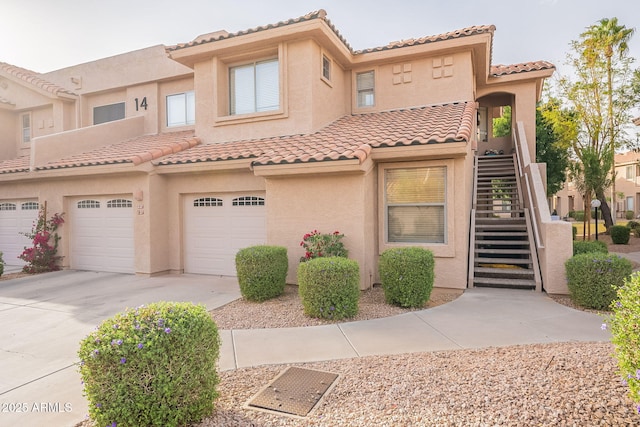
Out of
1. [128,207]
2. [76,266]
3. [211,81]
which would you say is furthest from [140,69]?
[76,266]

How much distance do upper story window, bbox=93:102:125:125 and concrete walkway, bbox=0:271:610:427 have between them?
9.52 m

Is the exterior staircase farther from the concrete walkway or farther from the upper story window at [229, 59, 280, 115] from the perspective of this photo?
the upper story window at [229, 59, 280, 115]

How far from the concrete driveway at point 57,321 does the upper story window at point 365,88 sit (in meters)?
7.65

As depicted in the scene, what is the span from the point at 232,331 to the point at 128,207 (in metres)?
7.47

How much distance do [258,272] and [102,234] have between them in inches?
286

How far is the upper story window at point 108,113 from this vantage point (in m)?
15.8

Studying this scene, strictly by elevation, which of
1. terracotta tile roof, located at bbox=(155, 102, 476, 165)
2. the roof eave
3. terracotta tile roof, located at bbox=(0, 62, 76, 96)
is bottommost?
terracotta tile roof, located at bbox=(155, 102, 476, 165)

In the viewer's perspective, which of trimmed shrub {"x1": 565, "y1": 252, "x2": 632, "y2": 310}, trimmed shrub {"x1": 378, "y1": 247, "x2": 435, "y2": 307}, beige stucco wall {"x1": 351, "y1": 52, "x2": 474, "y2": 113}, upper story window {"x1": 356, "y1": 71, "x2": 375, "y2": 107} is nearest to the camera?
trimmed shrub {"x1": 565, "y1": 252, "x2": 632, "y2": 310}

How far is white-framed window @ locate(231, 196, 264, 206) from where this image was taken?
10359 millimetres

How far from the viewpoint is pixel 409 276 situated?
22.9 ft

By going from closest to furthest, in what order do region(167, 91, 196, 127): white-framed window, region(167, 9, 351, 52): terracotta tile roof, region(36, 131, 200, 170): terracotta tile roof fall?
region(167, 9, 351, 52): terracotta tile roof → region(36, 131, 200, 170): terracotta tile roof → region(167, 91, 196, 127): white-framed window

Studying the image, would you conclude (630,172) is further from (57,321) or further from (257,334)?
(57,321)

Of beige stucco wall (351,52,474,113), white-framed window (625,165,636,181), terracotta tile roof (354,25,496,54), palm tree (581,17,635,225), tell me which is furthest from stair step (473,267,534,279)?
white-framed window (625,165,636,181)

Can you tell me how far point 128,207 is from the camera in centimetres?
1145
